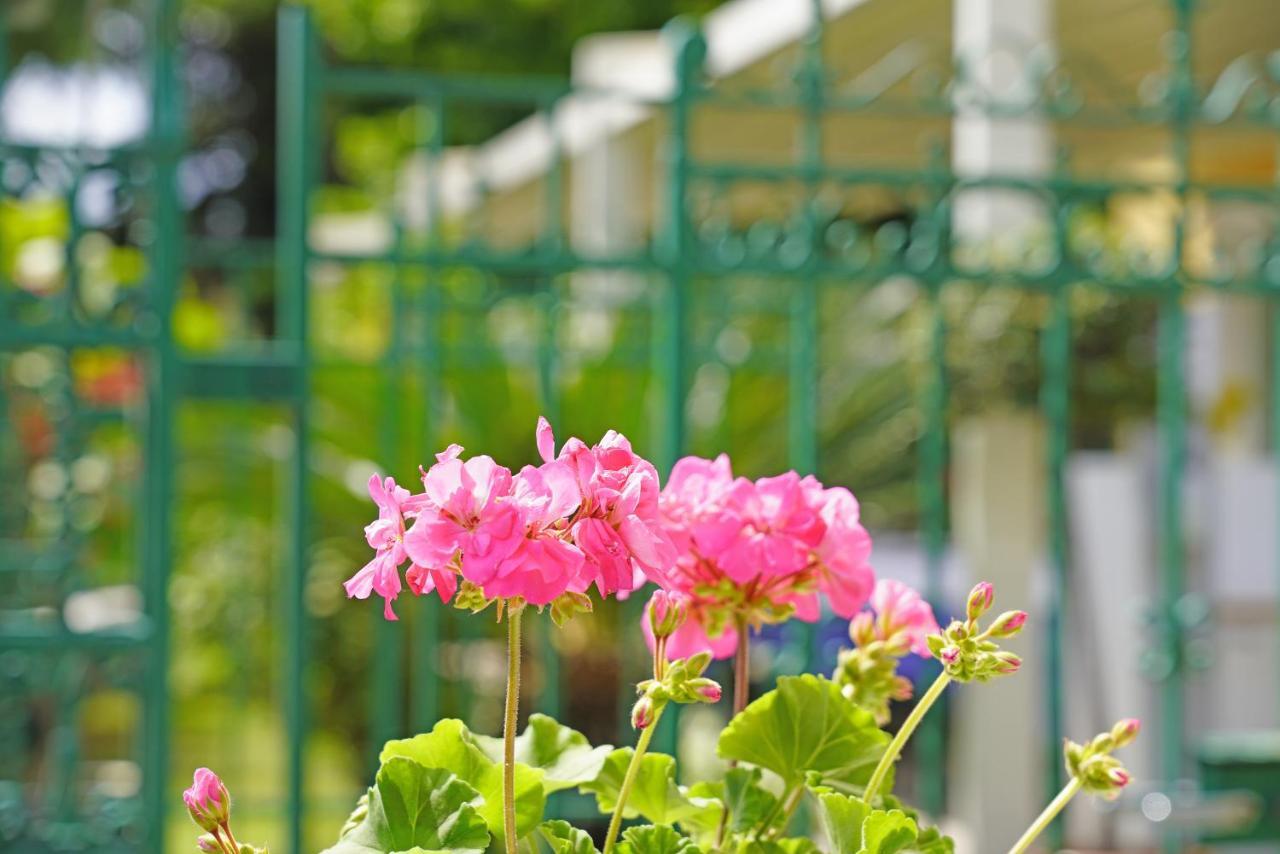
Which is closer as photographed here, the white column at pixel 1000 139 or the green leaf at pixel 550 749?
the green leaf at pixel 550 749

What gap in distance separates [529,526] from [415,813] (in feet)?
0.52

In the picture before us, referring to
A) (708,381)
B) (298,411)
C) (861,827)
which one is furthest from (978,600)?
(708,381)

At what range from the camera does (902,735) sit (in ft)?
2.91

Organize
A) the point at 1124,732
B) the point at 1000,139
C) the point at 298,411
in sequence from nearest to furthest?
the point at 1124,732, the point at 298,411, the point at 1000,139

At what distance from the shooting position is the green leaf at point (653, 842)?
0.86 m

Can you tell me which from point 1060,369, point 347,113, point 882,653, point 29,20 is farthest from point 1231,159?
point 347,113

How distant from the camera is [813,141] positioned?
296 cm

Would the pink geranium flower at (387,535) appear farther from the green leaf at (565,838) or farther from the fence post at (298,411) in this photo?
the fence post at (298,411)

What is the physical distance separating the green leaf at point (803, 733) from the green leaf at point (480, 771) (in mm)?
120

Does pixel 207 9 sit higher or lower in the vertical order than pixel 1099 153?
higher

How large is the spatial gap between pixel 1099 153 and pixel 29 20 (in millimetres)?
3880

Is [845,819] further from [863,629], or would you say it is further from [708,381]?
[708,381]

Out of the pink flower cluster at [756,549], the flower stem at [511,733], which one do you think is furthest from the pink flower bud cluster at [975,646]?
the flower stem at [511,733]

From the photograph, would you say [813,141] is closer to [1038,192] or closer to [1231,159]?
[1038,192]
